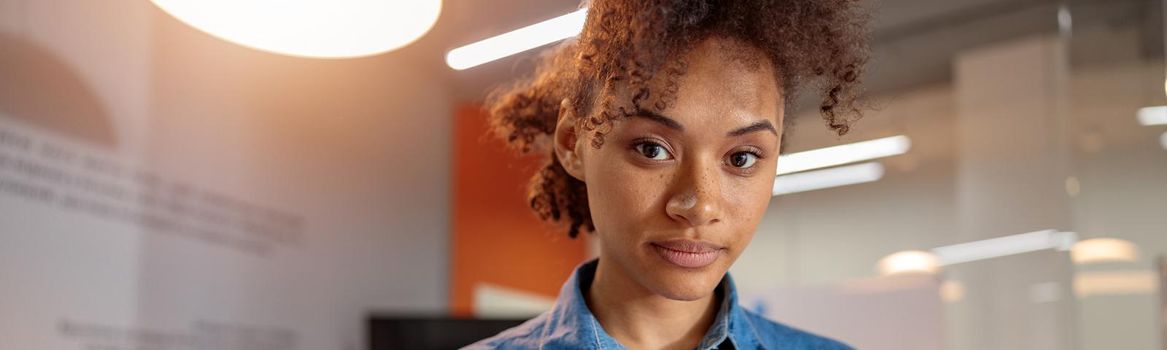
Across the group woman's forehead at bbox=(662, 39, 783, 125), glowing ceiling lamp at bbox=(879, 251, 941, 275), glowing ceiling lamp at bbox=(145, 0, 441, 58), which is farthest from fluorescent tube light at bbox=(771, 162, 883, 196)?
woman's forehead at bbox=(662, 39, 783, 125)

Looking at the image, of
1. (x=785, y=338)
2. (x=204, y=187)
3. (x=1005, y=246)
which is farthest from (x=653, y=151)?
(x=1005, y=246)

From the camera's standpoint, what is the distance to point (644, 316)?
1366mm

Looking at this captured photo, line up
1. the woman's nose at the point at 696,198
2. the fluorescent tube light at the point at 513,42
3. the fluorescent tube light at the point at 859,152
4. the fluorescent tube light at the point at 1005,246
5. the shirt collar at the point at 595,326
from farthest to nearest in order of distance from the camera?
the fluorescent tube light at the point at 859,152 < the fluorescent tube light at the point at 1005,246 < the fluorescent tube light at the point at 513,42 < the shirt collar at the point at 595,326 < the woman's nose at the point at 696,198

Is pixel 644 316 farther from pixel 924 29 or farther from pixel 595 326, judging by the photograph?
pixel 924 29

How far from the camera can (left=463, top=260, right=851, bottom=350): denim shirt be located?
136 centimetres

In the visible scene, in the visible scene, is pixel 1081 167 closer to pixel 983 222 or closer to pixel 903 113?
pixel 983 222

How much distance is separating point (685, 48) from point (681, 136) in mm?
100

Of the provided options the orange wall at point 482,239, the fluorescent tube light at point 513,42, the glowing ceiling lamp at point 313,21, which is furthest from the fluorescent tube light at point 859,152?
the glowing ceiling lamp at point 313,21

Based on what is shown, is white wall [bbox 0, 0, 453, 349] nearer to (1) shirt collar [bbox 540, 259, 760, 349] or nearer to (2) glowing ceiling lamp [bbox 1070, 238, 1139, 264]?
(1) shirt collar [bbox 540, 259, 760, 349]

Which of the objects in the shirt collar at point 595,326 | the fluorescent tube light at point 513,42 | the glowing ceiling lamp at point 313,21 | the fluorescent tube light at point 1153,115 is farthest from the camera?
the fluorescent tube light at point 1153,115

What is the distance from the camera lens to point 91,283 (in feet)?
10.5

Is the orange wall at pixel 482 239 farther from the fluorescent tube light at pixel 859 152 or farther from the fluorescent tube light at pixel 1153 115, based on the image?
the fluorescent tube light at pixel 1153 115

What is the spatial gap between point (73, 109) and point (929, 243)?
3327 millimetres

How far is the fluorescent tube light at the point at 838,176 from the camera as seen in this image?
16.1ft
